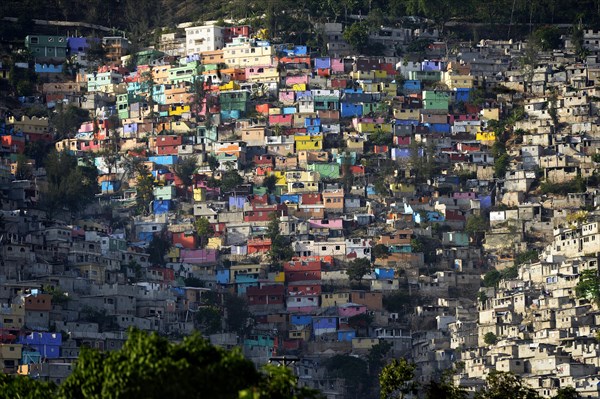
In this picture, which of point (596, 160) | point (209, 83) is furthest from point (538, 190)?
point (209, 83)

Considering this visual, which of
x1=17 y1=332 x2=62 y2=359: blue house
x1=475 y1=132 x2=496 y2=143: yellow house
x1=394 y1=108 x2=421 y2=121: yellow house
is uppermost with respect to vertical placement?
x1=394 y1=108 x2=421 y2=121: yellow house

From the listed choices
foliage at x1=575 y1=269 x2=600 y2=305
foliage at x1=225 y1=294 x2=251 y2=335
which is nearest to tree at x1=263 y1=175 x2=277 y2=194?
foliage at x1=225 y1=294 x2=251 y2=335

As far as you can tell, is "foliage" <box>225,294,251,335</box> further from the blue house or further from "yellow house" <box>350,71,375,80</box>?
"yellow house" <box>350,71,375,80</box>

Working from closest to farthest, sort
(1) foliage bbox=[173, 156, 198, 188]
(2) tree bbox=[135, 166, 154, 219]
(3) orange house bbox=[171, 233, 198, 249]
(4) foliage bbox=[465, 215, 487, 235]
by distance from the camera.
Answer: (4) foliage bbox=[465, 215, 487, 235] → (3) orange house bbox=[171, 233, 198, 249] → (2) tree bbox=[135, 166, 154, 219] → (1) foliage bbox=[173, 156, 198, 188]

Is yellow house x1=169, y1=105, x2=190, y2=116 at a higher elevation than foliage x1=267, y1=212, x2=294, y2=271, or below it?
higher

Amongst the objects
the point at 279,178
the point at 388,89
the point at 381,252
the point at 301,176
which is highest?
the point at 388,89

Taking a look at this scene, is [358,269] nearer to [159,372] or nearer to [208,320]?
[208,320]

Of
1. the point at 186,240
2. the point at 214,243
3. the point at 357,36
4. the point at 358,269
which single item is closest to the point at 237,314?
the point at 358,269

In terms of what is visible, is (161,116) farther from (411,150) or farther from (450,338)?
(450,338)
